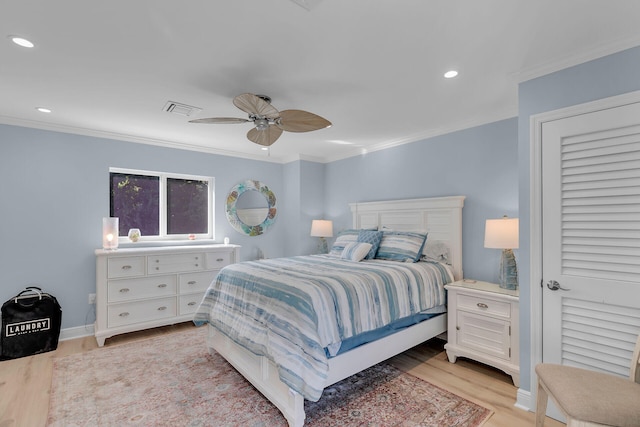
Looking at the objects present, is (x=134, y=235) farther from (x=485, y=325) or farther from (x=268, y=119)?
(x=485, y=325)

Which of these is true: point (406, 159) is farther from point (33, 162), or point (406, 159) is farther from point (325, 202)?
point (33, 162)

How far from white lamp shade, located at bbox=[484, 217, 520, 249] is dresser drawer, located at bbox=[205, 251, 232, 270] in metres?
3.11

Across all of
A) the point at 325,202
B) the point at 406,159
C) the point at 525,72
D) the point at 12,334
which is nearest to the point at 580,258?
the point at 525,72

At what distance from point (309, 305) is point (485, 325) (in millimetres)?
1630

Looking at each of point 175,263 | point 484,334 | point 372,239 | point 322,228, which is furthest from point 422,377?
point 175,263

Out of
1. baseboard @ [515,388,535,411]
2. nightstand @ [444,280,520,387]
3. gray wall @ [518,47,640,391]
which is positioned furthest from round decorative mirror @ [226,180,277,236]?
baseboard @ [515,388,535,411]

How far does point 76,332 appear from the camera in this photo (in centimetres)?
349

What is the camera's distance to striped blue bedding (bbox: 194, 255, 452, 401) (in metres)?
1.94

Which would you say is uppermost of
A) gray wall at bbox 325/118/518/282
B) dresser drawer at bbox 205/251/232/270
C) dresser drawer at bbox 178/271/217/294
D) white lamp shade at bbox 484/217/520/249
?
gray wall at bbox 325/118/518/282

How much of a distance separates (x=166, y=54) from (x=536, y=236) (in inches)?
107

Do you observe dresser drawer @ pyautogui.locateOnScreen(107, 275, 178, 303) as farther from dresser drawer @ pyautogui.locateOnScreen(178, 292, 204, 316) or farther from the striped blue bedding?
the striped blue bedding

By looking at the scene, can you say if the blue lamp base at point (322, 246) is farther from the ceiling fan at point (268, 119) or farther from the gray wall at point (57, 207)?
the gray wall at point (57, 207)

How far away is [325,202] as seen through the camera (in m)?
5.23

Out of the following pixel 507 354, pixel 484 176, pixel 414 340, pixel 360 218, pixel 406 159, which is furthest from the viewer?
pixel 360 218
